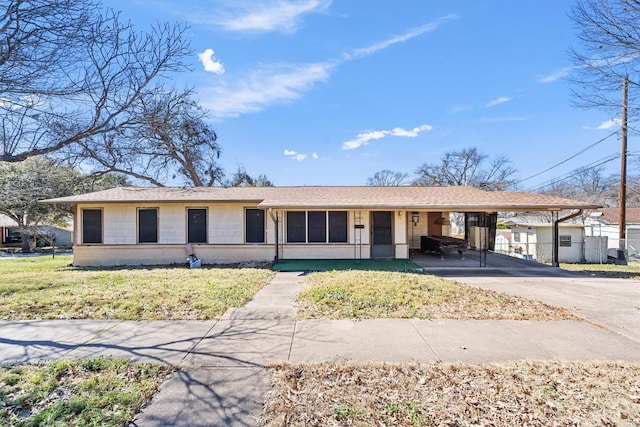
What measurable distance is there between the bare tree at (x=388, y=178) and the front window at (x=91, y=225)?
42.6 meters

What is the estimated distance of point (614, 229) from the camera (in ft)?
78.8

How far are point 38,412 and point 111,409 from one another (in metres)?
0.65

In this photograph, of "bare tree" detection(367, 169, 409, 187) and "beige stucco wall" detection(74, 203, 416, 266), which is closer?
"beige stucco wall" detection(74, 203, 416, 266)

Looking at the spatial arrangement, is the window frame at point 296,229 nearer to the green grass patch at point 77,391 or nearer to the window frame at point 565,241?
the green grass patch at point 77,391

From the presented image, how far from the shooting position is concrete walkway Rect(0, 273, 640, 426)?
10.7 feet

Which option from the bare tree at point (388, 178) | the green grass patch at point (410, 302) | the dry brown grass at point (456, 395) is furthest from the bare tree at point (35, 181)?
the bare tree at point (388, 178)

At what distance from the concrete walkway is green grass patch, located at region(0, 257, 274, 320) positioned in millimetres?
502

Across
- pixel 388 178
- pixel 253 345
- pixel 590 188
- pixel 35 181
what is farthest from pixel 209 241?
pixel 590 188

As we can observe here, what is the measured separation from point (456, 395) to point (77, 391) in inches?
150

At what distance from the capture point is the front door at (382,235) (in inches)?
516

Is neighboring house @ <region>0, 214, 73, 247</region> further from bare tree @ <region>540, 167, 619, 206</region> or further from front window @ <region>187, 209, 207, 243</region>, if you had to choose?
bare tree @ <region>540, 167, 619, 206</region>

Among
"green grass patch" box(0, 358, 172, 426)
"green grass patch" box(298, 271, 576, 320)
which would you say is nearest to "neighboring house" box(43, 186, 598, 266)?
"green grass patch" box(298, 271, 576, 320)

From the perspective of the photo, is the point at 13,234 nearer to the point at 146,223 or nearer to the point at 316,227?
the point at 146,223

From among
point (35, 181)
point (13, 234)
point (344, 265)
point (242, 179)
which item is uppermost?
point (242, 179)
